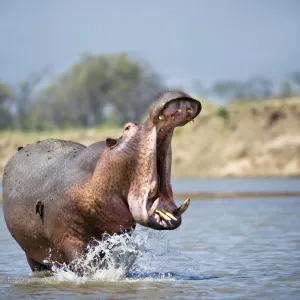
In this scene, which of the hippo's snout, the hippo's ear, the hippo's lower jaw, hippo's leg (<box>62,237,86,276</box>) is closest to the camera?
the hippo's snout

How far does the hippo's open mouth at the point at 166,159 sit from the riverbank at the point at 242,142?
3278 centimetres

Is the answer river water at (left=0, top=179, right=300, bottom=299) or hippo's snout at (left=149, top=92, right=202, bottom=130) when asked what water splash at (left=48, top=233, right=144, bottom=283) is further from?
hippo's snout at (left=149, top=92, right=202, bottom=130)

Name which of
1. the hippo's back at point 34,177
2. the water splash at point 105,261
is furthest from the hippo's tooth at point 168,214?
the hippo's back at point 34,177

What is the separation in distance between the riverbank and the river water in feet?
91.9

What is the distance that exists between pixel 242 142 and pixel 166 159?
37709 mm

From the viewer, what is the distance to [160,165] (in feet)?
23.4

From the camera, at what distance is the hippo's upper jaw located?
22.3 ft

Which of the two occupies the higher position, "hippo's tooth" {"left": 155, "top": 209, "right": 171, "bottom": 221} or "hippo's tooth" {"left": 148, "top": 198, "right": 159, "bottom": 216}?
"hippo's tooth" {"left": 148, "top": 198, "right": 159, "bottom": 216}

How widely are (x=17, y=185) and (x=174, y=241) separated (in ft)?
12.5

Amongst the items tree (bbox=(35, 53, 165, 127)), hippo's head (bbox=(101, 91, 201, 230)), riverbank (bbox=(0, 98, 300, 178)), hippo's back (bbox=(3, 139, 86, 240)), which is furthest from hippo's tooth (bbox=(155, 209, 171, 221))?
tree (bbox=(35, 53, 165, 127))

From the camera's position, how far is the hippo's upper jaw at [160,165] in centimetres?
680

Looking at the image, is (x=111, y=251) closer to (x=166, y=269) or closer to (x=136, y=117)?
(x=166, y=269)

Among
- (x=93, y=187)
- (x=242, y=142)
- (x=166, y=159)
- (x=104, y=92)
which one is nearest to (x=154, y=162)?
(x=166, y=159)

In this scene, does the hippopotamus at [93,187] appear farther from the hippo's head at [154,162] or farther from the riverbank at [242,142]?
the riverbank at [242,142]
